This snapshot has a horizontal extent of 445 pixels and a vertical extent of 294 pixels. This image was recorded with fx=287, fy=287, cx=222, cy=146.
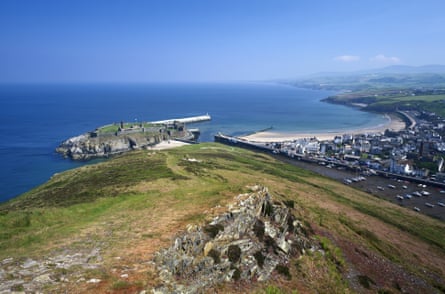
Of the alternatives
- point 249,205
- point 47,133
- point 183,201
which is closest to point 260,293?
point 249,205

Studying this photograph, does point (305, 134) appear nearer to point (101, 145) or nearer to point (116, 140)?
point (116, 140)

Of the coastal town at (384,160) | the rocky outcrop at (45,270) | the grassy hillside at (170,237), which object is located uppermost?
the rocky outcrop at (45,270)

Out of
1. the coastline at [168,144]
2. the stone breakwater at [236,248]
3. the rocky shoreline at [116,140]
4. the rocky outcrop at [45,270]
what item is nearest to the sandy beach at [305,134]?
the rocky shoreline at [116,140]

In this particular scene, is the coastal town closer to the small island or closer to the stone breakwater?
the small island

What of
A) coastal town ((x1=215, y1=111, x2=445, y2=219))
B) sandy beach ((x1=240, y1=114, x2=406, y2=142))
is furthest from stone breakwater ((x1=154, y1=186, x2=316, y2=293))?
sandy beach ((x1=240, y1=114, x2=406, y2=142))

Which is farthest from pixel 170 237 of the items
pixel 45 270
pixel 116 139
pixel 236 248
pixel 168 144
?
pixel 168 144

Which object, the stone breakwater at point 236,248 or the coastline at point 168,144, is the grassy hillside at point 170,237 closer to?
the stone breakwater at point 236,248
